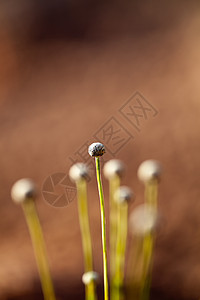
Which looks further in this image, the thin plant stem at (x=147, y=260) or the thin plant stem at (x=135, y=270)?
the thin plant stem at (x=135, y=270)

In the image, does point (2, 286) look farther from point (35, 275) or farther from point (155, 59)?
point (155, 59)

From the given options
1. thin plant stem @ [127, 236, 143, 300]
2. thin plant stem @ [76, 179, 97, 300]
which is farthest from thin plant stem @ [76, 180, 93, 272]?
thin plant stem @ [127, 236, 143, 300]

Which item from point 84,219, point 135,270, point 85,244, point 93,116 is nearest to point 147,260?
point 85,244

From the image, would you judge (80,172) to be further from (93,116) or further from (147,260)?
(93,116)

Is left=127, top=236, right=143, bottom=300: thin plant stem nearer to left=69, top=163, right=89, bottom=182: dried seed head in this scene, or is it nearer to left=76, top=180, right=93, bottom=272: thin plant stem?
left=76, top=180, right=93, bottom=272: thin plant stem

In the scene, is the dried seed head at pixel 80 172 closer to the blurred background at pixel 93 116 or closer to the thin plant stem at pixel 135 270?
the blurred background at pixel 93 116

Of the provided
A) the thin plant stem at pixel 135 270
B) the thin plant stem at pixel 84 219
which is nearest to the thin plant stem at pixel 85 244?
the thin plant stem at pixel 84 219

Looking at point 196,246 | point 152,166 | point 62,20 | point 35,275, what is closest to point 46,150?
point 35,275

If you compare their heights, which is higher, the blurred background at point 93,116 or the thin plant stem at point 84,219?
the blurred background at point 93,116

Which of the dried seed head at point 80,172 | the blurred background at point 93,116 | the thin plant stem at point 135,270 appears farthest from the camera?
the blurred background at point 93,116
